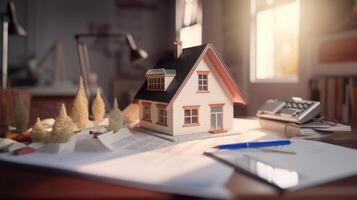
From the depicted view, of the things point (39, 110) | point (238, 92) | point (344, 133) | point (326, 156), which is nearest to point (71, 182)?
point (326, 156)

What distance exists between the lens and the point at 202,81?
3.42 ft

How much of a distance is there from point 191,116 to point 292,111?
14.2 inches

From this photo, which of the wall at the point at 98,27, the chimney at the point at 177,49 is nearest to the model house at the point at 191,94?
the chimney at the point at 177,49

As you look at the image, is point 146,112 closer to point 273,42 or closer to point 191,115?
point 191,115

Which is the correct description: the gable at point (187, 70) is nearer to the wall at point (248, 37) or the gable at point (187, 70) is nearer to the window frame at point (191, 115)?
the window frame at point (191, 115)

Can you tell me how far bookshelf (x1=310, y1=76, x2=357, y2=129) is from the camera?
1765mm

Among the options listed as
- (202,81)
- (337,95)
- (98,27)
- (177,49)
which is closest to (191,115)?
(202,81)

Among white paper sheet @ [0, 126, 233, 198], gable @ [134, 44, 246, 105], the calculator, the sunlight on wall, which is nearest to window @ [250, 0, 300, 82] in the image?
the sunlight on wall

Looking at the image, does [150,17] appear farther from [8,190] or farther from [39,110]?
[8,190]

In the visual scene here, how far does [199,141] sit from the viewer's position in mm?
915

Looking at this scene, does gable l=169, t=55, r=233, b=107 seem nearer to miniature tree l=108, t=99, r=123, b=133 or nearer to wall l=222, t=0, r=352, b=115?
miniature tree l=108, t=99, r=123, b=133

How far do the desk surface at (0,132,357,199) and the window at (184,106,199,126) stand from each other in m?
0.43

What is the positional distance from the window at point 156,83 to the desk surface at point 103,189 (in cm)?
50

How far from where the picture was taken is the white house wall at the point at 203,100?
0.99 m
